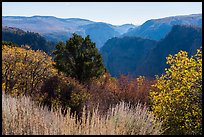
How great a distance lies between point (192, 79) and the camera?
24.0 feet

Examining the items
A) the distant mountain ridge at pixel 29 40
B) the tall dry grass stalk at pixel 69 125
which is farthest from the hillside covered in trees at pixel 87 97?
the distant mountain ridge at pixel 29 40

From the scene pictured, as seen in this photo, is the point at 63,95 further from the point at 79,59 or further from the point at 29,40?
the point at 29,40

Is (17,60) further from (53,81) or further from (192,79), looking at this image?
(192,79)

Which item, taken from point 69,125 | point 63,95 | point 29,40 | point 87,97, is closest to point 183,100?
point 69,125

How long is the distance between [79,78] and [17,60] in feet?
18.7

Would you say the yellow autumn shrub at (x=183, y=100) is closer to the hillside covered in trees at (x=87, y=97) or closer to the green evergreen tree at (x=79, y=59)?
the hillside covered in trees at (x=87, y=97)

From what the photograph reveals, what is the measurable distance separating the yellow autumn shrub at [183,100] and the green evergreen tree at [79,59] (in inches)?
634

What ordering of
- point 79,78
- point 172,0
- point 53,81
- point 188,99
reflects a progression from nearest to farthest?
point 172,0, point 188,99, point 53,81, point 79,78

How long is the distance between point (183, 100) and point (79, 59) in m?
17.5

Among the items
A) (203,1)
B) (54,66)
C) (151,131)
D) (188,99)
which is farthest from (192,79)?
(54,66)

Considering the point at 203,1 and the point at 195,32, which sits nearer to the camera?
the point at 203,1

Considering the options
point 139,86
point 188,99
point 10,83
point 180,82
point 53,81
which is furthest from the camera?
point 139,86

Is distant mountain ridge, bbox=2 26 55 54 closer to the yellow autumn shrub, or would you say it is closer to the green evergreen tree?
the green evergreen tree

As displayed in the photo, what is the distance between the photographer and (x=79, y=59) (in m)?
24.5
